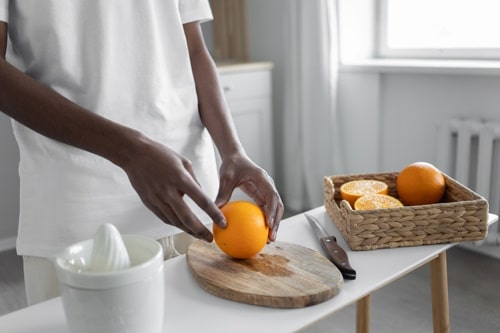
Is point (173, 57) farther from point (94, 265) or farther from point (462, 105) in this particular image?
point (462, 105)

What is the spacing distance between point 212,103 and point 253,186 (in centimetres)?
22

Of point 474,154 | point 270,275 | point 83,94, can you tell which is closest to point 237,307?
point 270,275

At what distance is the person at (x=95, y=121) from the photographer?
74cm

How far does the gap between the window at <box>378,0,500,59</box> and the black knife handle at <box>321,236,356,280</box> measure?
1823mm

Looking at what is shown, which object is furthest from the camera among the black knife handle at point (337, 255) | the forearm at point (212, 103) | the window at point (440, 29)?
the window at point (440, 29)

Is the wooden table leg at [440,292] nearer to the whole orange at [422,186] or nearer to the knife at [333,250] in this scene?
the whole orange at [422,186]

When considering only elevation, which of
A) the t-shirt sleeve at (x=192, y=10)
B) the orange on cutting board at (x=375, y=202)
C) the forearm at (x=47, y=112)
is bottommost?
the orange on cutting board at (x=375, y=202)

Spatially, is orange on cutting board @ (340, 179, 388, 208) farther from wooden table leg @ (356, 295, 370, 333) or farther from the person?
wooden table leg @ (356, 295, 370, 333)

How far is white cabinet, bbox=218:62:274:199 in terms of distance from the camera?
2.70 meters

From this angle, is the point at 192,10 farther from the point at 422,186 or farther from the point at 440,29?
the point at 440,29

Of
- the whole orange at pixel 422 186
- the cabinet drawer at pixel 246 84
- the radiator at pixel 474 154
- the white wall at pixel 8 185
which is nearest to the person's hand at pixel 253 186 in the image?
the whole orange at pixel 422 186

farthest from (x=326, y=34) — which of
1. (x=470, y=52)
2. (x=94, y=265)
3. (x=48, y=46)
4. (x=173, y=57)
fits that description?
(x=94, y=265)

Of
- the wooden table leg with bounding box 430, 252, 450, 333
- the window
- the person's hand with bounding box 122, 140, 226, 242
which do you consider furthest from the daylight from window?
the person's hand with bounding box 122, 140, 226, 242

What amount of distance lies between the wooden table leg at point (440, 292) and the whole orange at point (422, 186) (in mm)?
104
